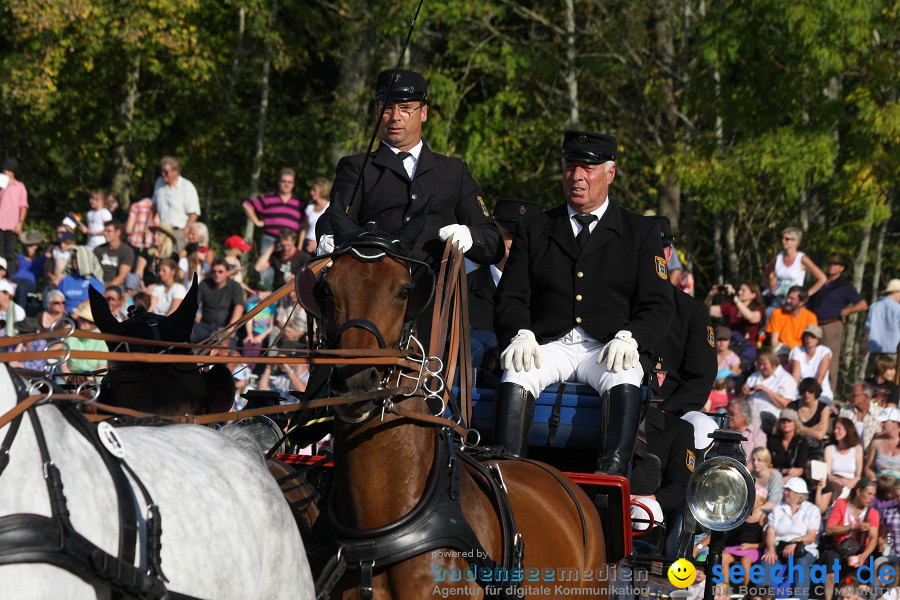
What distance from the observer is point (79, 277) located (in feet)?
48.4

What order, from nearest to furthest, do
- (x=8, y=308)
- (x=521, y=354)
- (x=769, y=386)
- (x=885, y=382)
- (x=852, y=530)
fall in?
(x=521, y=354) → (x=852, y=530) → (x=885, y=382) → (x=769, y=386) → (x=8, y=308)

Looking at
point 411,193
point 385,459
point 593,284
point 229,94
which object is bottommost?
point 385,459

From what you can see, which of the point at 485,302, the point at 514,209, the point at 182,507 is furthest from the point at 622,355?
the point at 514,209

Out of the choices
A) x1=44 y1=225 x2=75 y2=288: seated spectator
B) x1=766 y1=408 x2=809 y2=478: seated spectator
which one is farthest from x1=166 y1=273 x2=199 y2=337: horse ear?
x1=44 y1=225 x2=75 y2=288: seated spectator

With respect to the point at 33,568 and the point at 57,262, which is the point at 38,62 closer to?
the point at 57,262

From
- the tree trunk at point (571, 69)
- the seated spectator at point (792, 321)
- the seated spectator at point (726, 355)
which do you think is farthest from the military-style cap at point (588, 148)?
the tree trunk at point (571, 69)

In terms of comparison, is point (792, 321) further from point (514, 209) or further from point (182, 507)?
point (182, 507)

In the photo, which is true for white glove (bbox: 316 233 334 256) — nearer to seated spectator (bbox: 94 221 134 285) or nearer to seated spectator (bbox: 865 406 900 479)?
seated spectator (bbox: 865 406 900 479)

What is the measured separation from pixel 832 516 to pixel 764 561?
703 mm

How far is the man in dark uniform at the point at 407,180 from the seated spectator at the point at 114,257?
9486 mm

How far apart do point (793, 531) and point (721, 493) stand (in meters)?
4.26

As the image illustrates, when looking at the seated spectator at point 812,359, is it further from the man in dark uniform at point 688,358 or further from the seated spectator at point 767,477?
the man in dark uniform at point 688,358

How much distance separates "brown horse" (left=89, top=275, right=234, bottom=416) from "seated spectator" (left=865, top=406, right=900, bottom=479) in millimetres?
6982

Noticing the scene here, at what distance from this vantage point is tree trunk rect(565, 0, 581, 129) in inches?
780
